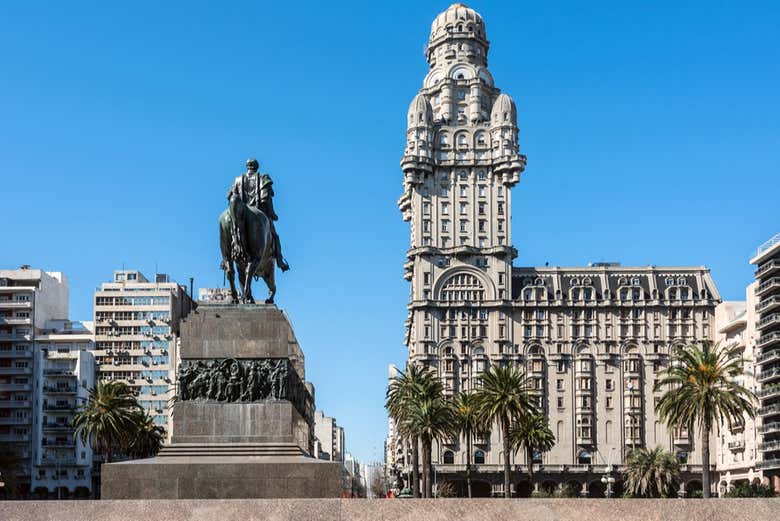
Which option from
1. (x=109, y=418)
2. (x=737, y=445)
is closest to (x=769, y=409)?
(x=737, y=445)

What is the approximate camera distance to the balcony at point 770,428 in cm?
11962

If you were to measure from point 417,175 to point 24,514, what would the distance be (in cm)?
14227

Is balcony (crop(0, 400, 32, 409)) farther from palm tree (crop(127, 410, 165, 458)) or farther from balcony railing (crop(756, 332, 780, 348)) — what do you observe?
balcony railing (crop(756, 332, 780, 348))

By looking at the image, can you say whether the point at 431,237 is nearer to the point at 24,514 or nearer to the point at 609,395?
the point at 609,395

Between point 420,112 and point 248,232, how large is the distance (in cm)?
13378

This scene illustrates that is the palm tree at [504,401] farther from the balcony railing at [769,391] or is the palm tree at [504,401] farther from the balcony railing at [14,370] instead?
the balcony railing at [14,370]

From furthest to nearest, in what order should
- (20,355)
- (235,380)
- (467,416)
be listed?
(20,355), (467,416), (235,380)

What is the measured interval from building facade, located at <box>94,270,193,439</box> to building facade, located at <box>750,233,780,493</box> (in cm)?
7388

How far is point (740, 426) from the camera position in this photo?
12938cm

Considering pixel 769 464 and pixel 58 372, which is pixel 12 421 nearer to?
pixel 58 372

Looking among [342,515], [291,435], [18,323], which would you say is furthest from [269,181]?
[18,323]

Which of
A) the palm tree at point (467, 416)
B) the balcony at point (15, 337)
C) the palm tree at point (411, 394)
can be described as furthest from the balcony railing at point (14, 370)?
the palm tree at point (467, 416)

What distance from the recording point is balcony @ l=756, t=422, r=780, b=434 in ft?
392

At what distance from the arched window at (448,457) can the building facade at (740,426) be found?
34404 millimetres
